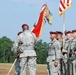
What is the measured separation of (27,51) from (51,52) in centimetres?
77

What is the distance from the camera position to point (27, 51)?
1364cm

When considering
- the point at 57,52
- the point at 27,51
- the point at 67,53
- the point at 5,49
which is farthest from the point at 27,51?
the point at 5,49

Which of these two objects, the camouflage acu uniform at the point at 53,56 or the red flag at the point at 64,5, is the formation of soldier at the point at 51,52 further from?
the red flag at the point at 64,5

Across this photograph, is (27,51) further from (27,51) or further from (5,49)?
(5,49)

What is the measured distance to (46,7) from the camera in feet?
52.7

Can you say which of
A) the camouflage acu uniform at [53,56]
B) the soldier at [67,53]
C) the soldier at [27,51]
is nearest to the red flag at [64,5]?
the soldier at [67,53]

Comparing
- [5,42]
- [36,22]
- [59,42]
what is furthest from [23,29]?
[5,42]

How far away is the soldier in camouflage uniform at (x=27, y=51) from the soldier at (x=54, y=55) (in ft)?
1.79

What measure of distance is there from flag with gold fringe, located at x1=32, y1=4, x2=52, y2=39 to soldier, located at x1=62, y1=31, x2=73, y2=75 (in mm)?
1791

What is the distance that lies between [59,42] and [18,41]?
1.32 m

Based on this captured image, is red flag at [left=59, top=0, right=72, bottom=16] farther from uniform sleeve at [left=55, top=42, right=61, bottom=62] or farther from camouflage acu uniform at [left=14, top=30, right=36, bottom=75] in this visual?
camouflage acu uniform at [left=14, top=30, right=36, bottom=75]

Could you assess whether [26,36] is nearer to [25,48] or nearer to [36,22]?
[25,48]

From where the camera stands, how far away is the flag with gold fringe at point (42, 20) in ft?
51.9

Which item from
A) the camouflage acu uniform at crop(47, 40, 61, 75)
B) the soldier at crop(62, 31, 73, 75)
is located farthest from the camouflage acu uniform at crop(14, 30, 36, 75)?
the soldier at crop(62, 31, 73, 75)
